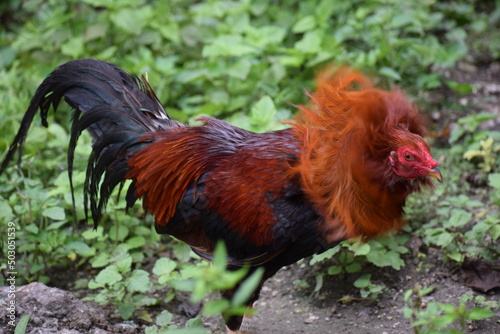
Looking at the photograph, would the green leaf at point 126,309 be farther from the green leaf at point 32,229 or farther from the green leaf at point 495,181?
the green leaf at point 495,181

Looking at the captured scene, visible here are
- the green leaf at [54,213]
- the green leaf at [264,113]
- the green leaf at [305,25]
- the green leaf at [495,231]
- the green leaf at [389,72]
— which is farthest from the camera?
the green leaf at [305,25]

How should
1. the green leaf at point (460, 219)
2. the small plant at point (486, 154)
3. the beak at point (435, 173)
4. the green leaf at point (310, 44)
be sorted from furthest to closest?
the green leaf at point (310, 44), the small plant at point (486, 154), the green leaf at point (460, 219), the beak at point (435, 173)

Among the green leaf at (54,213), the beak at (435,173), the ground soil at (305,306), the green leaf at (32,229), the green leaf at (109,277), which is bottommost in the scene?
the ground soil at (305,306)

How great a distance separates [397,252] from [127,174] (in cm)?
208

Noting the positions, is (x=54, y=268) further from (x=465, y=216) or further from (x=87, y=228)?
(x=465, y=216)

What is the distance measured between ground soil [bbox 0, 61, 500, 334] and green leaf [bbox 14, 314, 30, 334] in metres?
0.16

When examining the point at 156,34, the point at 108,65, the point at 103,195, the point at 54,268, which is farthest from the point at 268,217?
the point at 156,34

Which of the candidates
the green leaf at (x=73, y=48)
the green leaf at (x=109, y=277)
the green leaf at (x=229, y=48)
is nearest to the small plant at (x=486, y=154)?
the green leaf at (x=229, y=48)

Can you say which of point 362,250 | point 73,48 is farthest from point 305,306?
point 73,48

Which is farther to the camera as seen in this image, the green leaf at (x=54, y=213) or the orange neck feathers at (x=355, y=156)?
the green leaf at (x=54, y=213)

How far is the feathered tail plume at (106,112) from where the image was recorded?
3688 millimetres

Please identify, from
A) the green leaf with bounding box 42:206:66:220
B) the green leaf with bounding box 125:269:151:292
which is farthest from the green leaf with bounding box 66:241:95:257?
the green leaf with bounding box 125:269:151:292

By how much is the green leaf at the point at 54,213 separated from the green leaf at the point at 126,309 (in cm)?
79

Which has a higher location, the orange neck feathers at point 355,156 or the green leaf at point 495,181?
the orange neck feathers at point 355,156
